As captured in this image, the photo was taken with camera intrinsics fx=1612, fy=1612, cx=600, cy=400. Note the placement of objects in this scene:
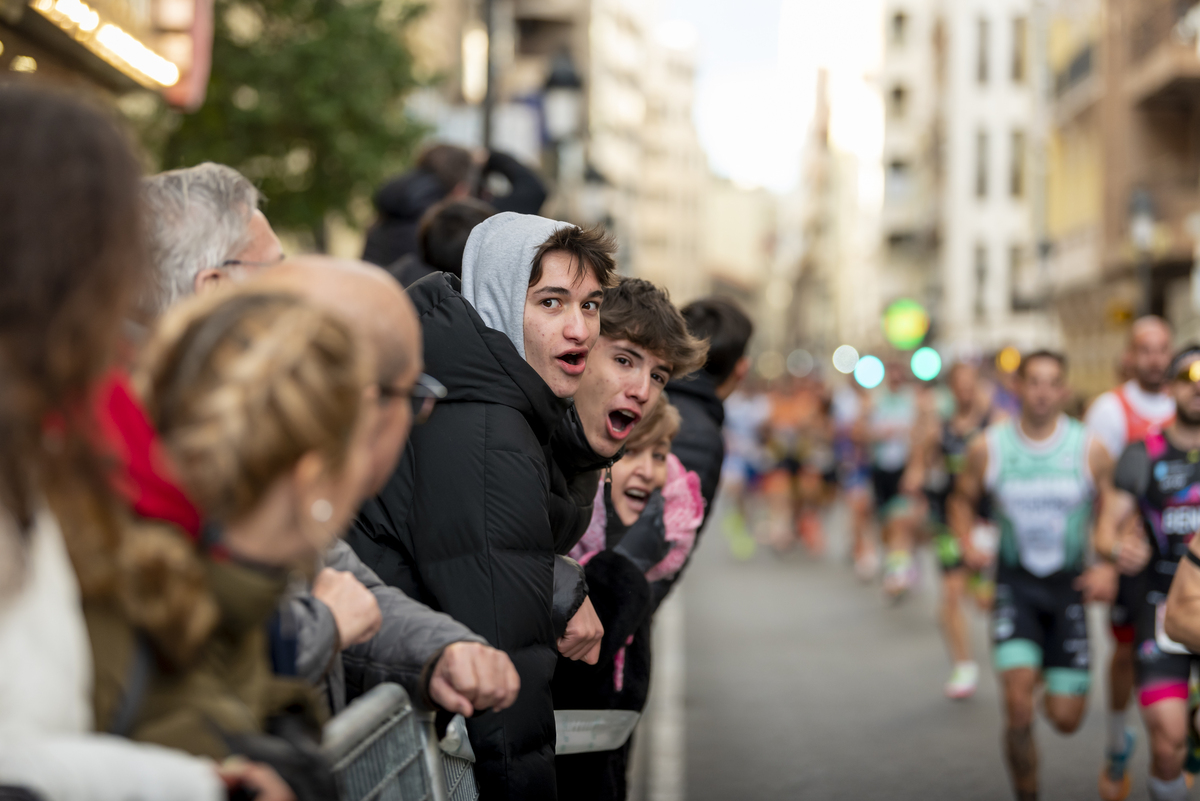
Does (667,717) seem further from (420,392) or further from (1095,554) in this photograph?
(420,392)

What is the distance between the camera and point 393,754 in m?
2.45

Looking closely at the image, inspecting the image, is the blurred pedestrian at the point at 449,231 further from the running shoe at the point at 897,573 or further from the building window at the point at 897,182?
the building window at the point at 897,182

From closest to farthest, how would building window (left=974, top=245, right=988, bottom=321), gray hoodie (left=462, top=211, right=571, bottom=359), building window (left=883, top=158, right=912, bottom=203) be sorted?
gray hoodie (left=462, top=211, right=571, bottom=359), building window (left=974, top=245, right=988, bottom=321), building window (left=883, top=158, right=912, bottom=203)

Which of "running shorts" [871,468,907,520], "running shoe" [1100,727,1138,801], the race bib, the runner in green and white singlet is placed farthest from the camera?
"running shorts" [871,468,907,520]

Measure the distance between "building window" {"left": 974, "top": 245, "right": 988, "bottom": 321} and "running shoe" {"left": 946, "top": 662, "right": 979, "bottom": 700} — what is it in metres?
53.4

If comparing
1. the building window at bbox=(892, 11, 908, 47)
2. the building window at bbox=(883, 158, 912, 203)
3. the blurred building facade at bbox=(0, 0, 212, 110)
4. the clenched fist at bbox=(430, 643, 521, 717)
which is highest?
the building window at bbox=(892, 11, 908, 47)

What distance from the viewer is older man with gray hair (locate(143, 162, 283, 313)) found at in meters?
3.03

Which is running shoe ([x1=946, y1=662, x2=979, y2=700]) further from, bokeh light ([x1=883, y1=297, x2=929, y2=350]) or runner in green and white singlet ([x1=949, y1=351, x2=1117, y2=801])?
bokeh light ([x1=883, y1=297, x2=929, y2=350])

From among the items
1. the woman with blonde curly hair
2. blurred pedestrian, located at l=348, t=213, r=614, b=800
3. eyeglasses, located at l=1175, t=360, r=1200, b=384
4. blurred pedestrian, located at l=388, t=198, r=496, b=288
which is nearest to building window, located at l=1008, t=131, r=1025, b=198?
eyeglasses, located at l=1175, t=360, r=1200, b=384

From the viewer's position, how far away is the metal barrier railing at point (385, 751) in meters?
2.21

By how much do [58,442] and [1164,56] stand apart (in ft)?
101

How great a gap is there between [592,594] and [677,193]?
14007cm

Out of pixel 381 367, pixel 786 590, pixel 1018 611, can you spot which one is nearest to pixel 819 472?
pixel 786 590

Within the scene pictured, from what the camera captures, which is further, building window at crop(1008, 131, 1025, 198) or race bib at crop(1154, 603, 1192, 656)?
building window at crop(1008, 131, 1025, 198)
